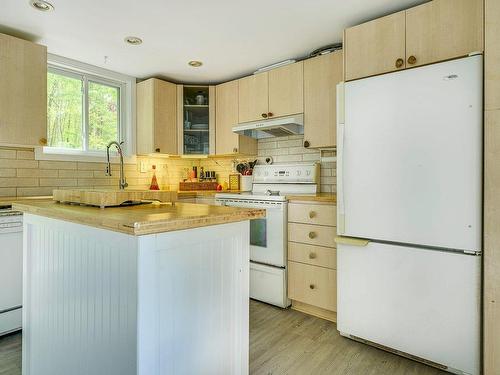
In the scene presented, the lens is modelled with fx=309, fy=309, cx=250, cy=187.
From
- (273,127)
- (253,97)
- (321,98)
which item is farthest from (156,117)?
(321,98)

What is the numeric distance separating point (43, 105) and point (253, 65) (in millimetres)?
1916

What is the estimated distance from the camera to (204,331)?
1178 millimetres

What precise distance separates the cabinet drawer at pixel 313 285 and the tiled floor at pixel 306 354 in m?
0.17

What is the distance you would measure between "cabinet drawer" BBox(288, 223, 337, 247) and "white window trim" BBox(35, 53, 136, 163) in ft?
6.56

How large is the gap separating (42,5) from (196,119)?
5.93 feet

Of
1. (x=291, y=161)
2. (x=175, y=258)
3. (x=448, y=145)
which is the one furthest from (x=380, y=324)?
(x=291, y=161)

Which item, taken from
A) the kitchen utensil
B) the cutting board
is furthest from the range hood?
the cutting board

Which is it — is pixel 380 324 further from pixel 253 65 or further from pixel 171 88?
pixel 171 88

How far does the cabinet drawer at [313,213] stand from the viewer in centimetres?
238

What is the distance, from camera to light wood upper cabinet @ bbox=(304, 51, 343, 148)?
2.64 metres

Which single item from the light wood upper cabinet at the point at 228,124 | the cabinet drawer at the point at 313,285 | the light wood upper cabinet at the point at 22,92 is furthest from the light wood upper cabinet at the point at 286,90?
the light wood upper cabinet at the point at 22,92

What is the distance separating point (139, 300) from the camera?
96 cm

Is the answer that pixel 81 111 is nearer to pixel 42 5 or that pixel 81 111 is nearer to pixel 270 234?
pixel 42 5

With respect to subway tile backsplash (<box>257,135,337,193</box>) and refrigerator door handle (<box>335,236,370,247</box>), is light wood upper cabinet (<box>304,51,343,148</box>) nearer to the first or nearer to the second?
subway tile backsplash (<box>257,135,337,193</box>)
